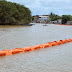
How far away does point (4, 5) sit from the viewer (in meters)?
72.6

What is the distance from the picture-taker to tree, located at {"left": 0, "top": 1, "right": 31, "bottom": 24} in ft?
239

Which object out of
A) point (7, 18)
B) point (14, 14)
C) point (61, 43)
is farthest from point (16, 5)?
point (61, 43)

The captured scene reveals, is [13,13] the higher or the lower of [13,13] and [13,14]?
the higher

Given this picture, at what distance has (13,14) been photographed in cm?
8106

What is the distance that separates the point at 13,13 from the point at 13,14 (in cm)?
246

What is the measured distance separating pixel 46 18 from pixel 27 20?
342 ft

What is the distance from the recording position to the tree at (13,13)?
2872 inches

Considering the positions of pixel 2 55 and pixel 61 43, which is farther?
pixel 61 43

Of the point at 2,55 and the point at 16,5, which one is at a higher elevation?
the point at 16,5

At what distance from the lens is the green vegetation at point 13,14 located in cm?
7294

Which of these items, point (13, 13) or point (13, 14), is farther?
point (13, 14)

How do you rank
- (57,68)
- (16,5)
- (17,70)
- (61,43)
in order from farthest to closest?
(16,5) → (61,43) → (57,68) → (17,70)

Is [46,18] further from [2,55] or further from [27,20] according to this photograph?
[2,55]

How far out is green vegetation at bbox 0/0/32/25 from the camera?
72938 millimetres
